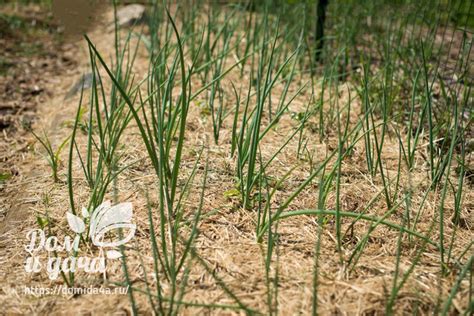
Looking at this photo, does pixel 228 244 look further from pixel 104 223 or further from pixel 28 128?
pixel 28 128

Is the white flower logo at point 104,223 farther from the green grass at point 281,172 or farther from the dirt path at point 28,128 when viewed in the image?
the dirt path at point 28,128

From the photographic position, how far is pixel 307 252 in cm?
152

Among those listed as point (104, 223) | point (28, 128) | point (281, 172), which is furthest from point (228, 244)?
point (28, 128)

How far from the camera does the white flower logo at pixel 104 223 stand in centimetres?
153

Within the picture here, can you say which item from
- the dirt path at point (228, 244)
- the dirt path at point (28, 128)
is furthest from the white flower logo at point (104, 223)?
the dirt path at point (28, 128)

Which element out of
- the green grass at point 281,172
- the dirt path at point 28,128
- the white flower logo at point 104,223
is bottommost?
the dirt path at point 28,128

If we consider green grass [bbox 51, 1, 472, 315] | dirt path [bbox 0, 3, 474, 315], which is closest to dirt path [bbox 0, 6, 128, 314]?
dirt path [bbox 0, 3, 474, 315]

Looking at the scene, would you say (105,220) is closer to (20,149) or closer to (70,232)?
(70,232)

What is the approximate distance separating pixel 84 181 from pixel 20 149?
0.72 meters

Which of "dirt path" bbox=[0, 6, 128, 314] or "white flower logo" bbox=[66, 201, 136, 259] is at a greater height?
"white flower logo" bbox=[66, 201, 136, 259]

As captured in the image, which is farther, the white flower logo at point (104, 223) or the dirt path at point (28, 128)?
the white flower logo at point (104, 223)

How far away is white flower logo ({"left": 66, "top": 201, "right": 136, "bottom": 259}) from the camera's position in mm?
1531

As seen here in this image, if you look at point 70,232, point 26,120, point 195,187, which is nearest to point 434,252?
point 195,187

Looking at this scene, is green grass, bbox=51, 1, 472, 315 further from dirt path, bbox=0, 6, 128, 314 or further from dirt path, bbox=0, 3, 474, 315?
dirt path, bbox=0, 6, 128, 314
